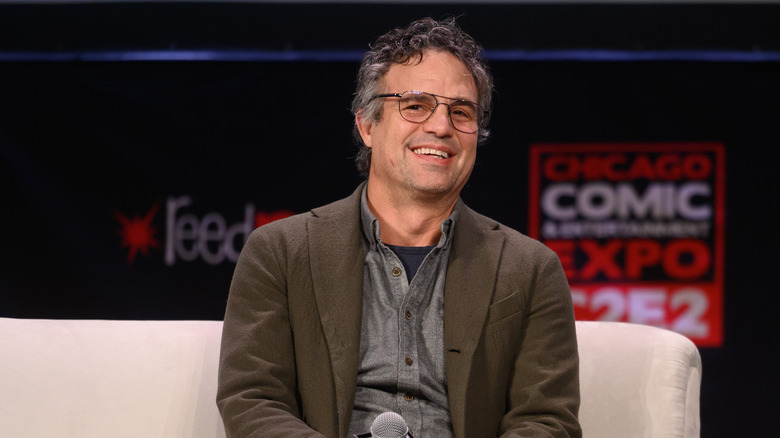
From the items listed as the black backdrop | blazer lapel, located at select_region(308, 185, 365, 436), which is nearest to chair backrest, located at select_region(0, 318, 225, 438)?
blazer lapel, located at select_region(308, 185, 365, 436)

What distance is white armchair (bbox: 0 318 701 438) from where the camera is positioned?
2.16 meters

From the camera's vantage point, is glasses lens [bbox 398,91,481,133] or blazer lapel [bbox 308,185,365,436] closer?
blazer lapel [bbox 308,185,365,436]

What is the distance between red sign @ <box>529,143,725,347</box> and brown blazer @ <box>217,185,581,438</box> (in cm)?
233

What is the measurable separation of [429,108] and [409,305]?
0.51 m

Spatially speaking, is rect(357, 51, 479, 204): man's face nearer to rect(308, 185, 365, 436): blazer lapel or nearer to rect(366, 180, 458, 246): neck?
rect(366, 180, 458, 246): neck

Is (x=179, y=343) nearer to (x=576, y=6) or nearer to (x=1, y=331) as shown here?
(x=1, y=331)

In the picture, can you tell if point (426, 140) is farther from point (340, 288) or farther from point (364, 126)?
point (340, 288)

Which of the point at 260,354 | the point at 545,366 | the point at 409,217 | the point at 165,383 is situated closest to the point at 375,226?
the point at 409,217

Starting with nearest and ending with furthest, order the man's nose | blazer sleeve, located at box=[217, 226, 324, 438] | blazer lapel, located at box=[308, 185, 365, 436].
Answer: blazer sleeve, located at box=[217, 226, 324, 438] → blazer lapel, located at box=[308, 185, 365, 436] → the man's nose

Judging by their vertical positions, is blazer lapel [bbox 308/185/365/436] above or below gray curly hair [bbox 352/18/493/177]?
below

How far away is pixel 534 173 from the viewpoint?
4328mm

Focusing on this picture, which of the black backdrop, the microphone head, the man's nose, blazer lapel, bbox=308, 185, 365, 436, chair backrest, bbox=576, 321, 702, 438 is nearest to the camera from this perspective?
the microphone head

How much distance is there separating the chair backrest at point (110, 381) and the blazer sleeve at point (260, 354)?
13.1 inches

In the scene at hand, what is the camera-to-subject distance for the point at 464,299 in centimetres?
199
